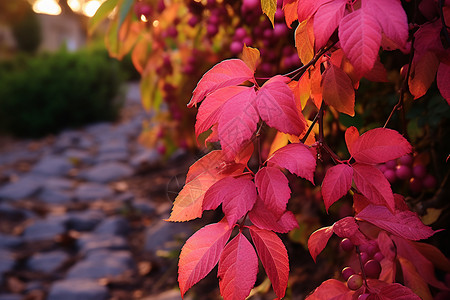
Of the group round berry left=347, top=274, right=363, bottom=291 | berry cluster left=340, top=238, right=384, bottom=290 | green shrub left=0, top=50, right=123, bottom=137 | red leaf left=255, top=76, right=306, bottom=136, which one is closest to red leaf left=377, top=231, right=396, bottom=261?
berry cluster left=340, top=238, right=384, bottom=290

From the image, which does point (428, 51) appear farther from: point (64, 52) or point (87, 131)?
point (64, 52)

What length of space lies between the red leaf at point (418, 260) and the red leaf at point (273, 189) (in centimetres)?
39

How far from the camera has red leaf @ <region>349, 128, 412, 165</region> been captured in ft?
2.16

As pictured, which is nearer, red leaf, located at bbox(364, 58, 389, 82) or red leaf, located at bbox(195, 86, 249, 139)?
red leaf, located at bbox(195, 86, 249, 139)

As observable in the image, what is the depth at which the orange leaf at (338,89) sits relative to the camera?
27.9 inches

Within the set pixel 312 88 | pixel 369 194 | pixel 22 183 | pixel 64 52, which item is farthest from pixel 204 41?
pixel 64 52

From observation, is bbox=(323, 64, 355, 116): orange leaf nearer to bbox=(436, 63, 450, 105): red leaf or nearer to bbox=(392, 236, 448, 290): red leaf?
bbox=(436, 63, 450, 105): red leaf

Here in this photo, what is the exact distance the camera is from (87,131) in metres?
7.13

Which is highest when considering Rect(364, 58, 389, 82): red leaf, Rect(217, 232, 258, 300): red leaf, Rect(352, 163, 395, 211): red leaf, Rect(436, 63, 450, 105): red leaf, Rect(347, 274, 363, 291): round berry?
Rect(364, 58, 389, 82): red leaf

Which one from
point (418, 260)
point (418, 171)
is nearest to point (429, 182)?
point (418, 171)

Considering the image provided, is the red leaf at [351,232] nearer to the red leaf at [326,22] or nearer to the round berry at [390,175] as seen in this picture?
the red leaf at [326,22]

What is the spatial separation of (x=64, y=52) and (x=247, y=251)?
795 centimetres

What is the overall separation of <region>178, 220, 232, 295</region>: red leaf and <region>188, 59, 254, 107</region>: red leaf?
20 cm

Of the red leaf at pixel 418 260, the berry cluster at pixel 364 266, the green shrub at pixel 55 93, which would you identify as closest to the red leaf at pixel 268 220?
the berry cluster at pixel 364 266
